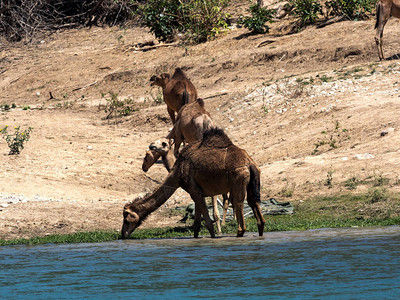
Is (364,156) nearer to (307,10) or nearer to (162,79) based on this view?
(162,79)

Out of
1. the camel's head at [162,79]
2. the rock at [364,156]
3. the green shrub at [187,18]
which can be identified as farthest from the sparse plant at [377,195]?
the green shrub at [187,18]

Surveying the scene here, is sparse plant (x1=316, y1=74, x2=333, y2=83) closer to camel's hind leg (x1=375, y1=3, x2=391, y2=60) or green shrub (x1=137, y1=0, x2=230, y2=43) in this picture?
camel's hind leg (x1=375, y1=3, x2=391, y2=60)

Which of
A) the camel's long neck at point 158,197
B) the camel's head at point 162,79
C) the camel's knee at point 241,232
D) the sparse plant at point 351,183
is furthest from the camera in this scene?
the camel's head at point 162,79

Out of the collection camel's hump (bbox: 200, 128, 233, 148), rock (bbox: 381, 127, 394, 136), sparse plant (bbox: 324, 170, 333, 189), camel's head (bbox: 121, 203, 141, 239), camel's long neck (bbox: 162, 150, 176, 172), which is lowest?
sparse plant (bbox: 324, 170, 333, 189)

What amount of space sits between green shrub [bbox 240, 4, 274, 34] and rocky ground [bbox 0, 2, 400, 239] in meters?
0.38

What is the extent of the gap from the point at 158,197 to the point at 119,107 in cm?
1174

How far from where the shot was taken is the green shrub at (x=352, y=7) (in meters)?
23.5

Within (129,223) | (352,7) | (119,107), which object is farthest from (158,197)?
(352,7)

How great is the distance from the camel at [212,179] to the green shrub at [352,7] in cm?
1518

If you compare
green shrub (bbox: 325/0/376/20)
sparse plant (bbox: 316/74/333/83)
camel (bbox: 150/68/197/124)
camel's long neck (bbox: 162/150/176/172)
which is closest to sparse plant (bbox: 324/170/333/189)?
camel's long neck (bbox: 162/150/176/172)

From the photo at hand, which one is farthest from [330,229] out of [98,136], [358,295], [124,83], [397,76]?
[124,83]

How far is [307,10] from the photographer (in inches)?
946

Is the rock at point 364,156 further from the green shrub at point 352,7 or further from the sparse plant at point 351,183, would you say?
the green shrub at point 352,7

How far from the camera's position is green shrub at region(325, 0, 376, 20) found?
2350 centimetres
